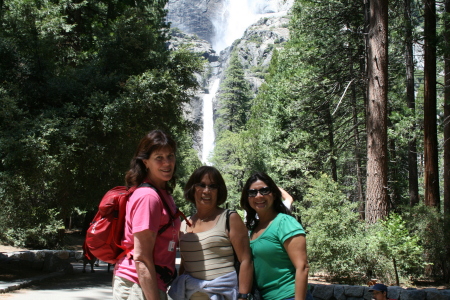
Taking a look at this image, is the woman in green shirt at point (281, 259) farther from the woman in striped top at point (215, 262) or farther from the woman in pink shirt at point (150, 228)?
the woman in pink shirt at point (150, 228)

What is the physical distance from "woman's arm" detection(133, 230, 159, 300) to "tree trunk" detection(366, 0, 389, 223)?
767 centimetres

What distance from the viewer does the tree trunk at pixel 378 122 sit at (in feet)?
29.1

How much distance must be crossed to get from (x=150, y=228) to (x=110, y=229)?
29 centimetres

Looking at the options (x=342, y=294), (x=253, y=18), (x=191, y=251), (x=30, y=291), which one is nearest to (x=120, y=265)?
(x=191, y=251)

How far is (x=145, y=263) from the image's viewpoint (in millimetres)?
2145

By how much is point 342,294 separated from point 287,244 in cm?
525

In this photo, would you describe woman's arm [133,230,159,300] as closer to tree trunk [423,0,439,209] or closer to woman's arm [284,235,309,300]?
woman's arm [284,235,309,300]

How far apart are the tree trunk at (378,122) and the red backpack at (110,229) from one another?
7530mm

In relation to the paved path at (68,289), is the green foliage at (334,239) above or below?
above

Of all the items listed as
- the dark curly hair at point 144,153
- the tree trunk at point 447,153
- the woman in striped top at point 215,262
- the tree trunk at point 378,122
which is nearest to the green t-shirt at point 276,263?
the woman in striped top at point 215,262

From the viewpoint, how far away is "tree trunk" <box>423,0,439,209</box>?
36.1 ft

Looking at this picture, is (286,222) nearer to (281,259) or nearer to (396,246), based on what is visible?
(281,259)

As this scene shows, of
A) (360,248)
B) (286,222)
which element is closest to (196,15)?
(360,248)

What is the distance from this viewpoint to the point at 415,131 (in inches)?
493
